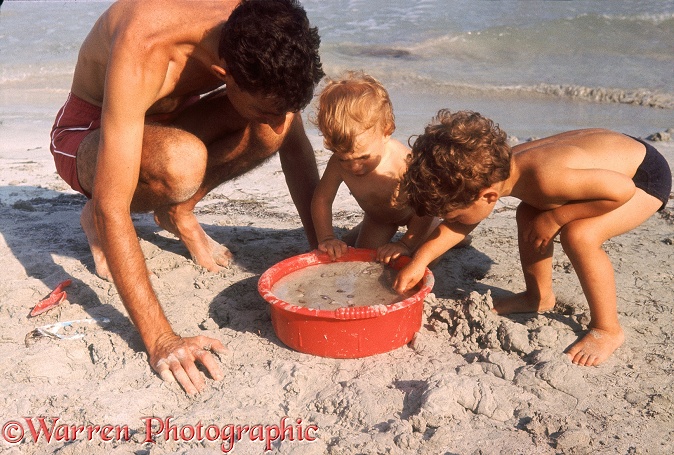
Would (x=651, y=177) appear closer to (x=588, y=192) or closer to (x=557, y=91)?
(x=588, y=192)

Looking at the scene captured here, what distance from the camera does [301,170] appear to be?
359 cm

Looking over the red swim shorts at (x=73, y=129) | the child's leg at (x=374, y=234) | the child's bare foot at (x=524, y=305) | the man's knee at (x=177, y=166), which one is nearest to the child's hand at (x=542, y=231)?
the child's bare foot at (x=524, y=305)

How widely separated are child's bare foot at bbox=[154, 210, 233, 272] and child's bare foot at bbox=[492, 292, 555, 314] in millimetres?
1381

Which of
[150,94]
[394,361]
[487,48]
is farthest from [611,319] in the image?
[487,48]

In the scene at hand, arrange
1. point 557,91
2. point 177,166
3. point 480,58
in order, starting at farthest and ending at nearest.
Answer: point 480,58 < point 557,91 < point 177,166

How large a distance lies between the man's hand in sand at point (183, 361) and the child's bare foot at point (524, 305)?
1261mm

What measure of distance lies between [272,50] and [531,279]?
4.76 feet

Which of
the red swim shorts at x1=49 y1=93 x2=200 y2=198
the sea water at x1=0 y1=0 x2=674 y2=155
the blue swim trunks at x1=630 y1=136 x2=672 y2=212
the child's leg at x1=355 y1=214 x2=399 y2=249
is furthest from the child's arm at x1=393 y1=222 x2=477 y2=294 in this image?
the sea water at x1=0 y1=0 x2=674 y2=155

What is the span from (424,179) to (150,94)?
3.69 ft

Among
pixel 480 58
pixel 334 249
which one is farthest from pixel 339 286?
pixel 480 58

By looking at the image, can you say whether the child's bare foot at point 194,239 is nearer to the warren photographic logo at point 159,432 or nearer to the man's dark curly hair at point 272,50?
the man's dark curly hair at point 272,50


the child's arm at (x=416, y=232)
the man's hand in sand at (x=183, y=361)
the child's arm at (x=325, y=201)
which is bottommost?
the man's hand in sand at (x=183, y=361)

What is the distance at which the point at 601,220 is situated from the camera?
106 inches

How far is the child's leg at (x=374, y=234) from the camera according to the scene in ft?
11.4
